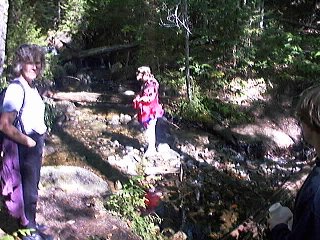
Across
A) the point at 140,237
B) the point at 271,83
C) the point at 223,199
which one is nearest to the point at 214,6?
the point at 271,83

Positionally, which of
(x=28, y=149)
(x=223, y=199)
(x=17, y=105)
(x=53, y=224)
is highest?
(x=17, y=105)

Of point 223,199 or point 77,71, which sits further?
point 77,71

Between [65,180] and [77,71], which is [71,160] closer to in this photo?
[65,180]

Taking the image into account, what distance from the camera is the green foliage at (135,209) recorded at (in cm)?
644

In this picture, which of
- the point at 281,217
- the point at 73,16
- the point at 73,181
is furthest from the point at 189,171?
the point at 73,16

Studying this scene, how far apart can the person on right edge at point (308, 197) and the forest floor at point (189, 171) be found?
10.6 feet

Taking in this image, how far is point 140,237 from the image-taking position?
20.5 ft

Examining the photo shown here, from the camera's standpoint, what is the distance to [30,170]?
489 cm

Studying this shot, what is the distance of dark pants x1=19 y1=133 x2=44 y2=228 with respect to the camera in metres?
4.79

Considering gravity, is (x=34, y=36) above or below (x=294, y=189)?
above

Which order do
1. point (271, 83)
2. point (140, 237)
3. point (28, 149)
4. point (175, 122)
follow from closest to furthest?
1. point (28, 149)
2. point (140, 237)
3. point (175, 122)
4. point (271, 83)

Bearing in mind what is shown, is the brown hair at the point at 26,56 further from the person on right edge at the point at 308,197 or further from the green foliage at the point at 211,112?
the green foliage at the point at 211,112

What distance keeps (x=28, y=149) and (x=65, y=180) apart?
8.43 ft

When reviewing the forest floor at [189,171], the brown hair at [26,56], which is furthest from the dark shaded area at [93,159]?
the brown hair at [26,56]
